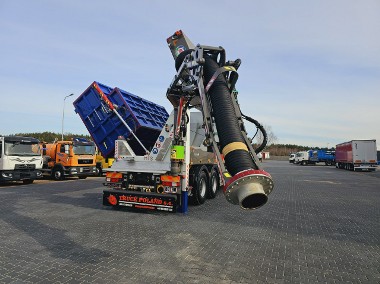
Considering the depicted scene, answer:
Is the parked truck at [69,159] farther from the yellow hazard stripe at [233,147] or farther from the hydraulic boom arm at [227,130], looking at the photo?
the yellow hazard stripe at [233,147]

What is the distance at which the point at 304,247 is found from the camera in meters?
5.97

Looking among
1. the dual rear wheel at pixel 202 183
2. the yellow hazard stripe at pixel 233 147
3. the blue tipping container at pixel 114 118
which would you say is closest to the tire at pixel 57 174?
the blue tipping container at pixel 114 118

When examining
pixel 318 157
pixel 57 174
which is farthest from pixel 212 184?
pixel 318 157

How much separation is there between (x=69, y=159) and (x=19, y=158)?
3419 mm

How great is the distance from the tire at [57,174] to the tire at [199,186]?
11323 millimetres

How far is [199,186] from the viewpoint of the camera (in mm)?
9758

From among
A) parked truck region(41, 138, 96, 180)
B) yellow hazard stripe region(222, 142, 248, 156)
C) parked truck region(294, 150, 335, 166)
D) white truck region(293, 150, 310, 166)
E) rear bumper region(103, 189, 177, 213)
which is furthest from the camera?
white truck region(293, 150, 310, 166)

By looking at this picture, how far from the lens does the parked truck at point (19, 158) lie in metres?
14.7

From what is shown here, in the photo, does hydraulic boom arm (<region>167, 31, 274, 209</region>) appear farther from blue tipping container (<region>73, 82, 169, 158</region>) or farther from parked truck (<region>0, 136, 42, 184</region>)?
parked truck (<region>0, 136, 42, 184</region>)

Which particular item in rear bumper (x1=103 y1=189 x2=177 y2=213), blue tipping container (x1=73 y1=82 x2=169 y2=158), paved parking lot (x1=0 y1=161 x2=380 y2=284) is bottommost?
paved parking lot (x1=0 y1=161 x2=380 y2=284)

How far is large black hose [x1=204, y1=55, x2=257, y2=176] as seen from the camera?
3.51 metres

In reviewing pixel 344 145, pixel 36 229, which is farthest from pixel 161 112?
pixel 344 145

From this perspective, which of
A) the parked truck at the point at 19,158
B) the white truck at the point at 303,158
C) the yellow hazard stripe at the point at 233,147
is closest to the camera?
the yellow hazard stripe at the point at 233,147

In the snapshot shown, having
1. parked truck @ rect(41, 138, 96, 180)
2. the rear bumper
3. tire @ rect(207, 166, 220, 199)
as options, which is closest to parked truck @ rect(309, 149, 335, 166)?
parked truck @ rect(41, 138, 96, 180)
